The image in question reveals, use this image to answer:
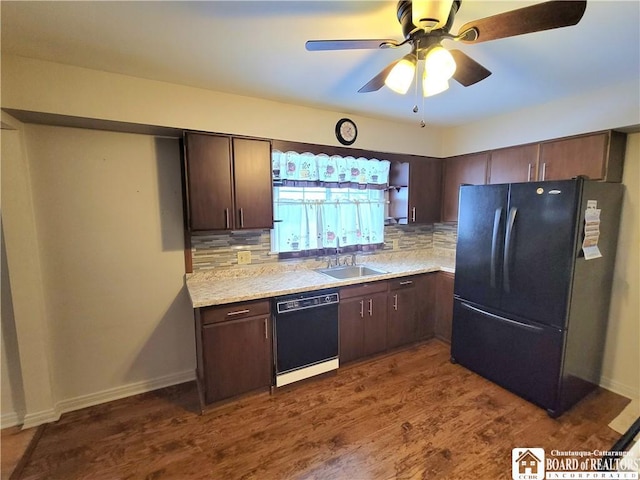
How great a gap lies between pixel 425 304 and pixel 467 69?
230 centimetres

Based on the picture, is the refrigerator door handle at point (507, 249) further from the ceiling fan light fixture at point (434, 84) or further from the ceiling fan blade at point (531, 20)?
the ceiling fan blade at point (531, 20)

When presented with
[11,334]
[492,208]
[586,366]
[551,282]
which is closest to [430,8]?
[492,208]

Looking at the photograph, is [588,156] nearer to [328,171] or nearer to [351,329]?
[328,171]

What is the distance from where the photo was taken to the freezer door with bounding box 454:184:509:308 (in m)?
2.33

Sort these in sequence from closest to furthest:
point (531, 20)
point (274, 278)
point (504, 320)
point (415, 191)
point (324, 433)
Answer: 1. point (531, 20)
2. point (324, 433)
3. point (504, 320)
4. point (274, 278)
5. point (415, 191)

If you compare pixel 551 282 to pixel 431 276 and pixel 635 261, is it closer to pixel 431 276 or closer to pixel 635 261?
pixel 635 261

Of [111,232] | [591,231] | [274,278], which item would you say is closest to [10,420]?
[111,232]

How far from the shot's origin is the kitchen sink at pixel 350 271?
305 centimetres

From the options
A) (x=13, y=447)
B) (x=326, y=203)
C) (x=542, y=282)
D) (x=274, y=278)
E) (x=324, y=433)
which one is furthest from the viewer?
(x=326, y=203)

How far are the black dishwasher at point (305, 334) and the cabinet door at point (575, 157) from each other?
6.82 ft

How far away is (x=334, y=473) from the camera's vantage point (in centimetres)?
167

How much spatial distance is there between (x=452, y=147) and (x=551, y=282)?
73.6 inches

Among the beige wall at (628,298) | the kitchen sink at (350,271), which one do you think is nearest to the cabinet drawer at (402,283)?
the kitchen sink at (350,271)

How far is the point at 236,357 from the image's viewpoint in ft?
7.19
